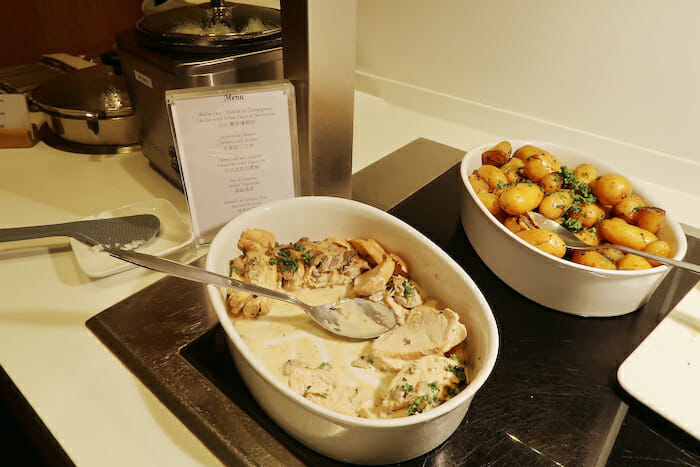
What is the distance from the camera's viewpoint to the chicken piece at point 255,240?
68 centimetres

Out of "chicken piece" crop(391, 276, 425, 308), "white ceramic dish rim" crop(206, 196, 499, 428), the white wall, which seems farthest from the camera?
the white wall

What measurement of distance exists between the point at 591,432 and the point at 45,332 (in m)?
0.75

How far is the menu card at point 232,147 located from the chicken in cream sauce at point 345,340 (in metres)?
0.10

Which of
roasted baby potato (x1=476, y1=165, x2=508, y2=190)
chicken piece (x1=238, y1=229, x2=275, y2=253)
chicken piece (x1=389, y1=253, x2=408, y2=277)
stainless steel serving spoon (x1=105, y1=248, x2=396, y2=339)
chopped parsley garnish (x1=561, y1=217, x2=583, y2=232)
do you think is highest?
roasted baby potato (x1=476, y1=165, x2=508, y2=190)

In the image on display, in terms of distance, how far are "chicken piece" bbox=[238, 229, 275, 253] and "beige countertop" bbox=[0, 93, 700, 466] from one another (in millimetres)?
201

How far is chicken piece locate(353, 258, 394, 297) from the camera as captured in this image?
67 cm

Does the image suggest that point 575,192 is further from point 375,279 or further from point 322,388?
point 322,388

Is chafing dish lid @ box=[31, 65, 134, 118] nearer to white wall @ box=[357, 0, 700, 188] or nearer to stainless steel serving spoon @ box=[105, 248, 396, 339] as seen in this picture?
stainless steel serving spoon @ box=[105, 248, 396, 339]

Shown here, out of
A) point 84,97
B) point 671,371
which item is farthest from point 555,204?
point 84,97

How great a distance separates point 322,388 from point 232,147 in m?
0.39

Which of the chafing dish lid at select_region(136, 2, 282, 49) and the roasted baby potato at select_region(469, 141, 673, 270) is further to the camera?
the chafing dish lid at select_region(136, 2, 282, 49)

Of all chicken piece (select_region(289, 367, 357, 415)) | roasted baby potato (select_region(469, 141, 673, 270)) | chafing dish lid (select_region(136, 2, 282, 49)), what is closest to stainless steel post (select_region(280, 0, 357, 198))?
chafing dish lid (select_region(136, 2, 282, 49))

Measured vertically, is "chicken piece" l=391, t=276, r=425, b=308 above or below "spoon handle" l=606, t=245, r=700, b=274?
below

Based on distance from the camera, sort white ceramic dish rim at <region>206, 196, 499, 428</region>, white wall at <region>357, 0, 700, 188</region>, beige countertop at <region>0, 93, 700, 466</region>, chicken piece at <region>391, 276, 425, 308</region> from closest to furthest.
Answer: white ceramic dish rim at <region>206, 196, 499, 428</region> < beige countertop at <region>0, 93, 700, 466</region> < chicken piece at <region>391, 276, 425, 308</region> < white wall at <region>357, 0, 700, 188</region>
